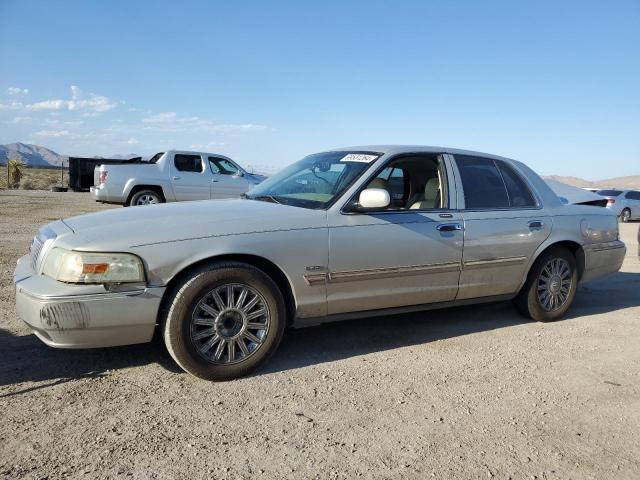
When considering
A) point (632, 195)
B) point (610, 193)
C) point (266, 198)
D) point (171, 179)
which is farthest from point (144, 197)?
point (632, 195)

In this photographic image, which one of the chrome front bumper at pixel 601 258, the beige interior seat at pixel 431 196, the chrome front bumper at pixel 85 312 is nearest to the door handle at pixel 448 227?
the beige interior seat at pixel 431 196

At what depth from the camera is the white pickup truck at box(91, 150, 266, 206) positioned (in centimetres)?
1223

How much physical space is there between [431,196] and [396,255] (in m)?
0.87

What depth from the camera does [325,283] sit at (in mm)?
3721

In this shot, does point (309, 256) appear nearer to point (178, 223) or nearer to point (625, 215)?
point (178, 223)

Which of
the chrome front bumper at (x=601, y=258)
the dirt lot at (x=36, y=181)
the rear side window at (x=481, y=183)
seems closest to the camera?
the rear side window at (x=481, y=183)

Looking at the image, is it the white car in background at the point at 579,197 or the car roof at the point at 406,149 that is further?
the white car in background at the point at 579,197

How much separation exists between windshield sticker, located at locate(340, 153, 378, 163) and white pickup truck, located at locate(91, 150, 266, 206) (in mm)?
9103

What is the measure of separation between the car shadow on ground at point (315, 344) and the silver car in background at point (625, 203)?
17.2 meters

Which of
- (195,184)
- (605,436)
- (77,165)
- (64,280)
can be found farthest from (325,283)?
(77,165)

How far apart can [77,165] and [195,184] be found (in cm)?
636

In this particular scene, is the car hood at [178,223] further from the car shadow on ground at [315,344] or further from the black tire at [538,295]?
the black tire at [538,295]

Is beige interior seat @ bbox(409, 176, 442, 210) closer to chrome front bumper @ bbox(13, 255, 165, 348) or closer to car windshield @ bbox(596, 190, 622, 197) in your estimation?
chrome front bumper @ bbox(13, 255, 165, 348)

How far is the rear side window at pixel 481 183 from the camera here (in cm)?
454
